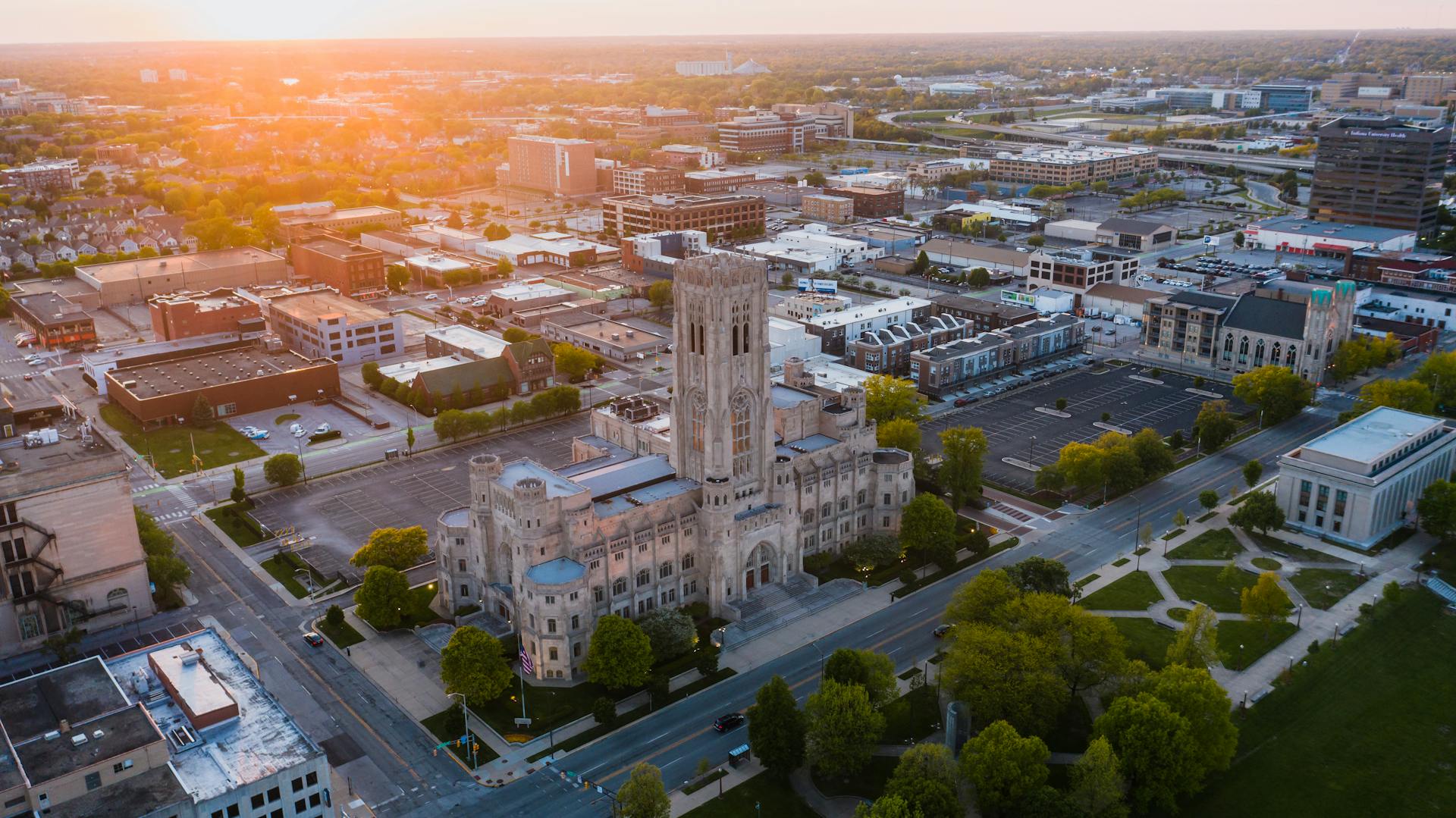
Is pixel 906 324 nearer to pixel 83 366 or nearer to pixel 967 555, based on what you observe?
pixel 967 555

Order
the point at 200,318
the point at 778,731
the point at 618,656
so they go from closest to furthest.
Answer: the point at 778,731 < the point at 618,656 < the point at 200,318

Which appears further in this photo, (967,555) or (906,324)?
(906,324)


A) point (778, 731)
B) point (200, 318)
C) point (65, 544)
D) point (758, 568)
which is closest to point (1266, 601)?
point (758, 568)

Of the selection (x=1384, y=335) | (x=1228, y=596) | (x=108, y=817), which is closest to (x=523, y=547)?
(x=108, y=817)

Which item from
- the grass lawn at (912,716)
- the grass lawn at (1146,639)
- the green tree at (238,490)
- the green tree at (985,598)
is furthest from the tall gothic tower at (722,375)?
the green tree at (238,490)

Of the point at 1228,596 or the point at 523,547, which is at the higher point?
the point at 523,547

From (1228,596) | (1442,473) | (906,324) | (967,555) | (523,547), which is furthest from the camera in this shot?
(906,324)

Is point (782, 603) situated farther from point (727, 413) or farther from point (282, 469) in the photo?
point (282, 469)
